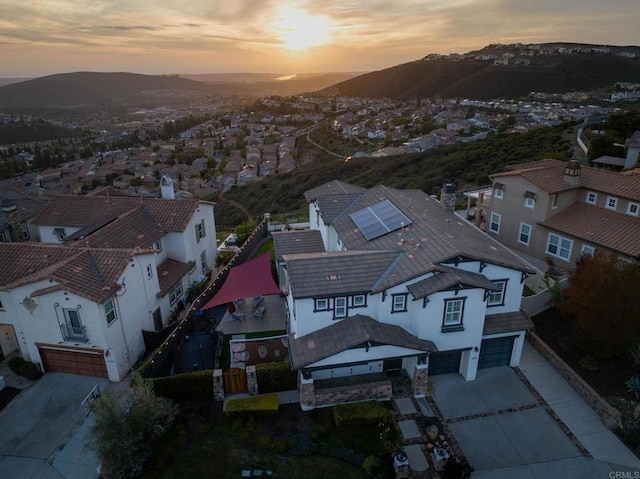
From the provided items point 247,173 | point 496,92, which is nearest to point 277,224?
point 247,173

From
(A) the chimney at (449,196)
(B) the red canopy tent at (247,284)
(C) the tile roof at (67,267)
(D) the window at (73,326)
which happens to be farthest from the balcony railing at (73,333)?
(A) the chimney at (449,196)

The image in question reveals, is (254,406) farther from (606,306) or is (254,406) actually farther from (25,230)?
(25,230)

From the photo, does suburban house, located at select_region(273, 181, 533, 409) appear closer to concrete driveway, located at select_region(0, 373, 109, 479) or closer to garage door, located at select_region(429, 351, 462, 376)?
garage door, located at select_region(429, 351, 462, 376)

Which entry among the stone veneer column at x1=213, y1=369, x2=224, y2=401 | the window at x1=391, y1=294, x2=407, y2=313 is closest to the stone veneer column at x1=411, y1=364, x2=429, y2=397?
the window at x1=391, y1=294, x2=407, y2=313

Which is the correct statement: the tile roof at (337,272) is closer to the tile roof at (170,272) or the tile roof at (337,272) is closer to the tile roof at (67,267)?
the tile roof at (67,267)

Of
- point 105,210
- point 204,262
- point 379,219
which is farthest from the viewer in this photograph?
point 204,262

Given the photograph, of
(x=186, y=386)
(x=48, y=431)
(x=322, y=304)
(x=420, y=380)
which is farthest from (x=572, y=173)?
(x=48, y=431)
